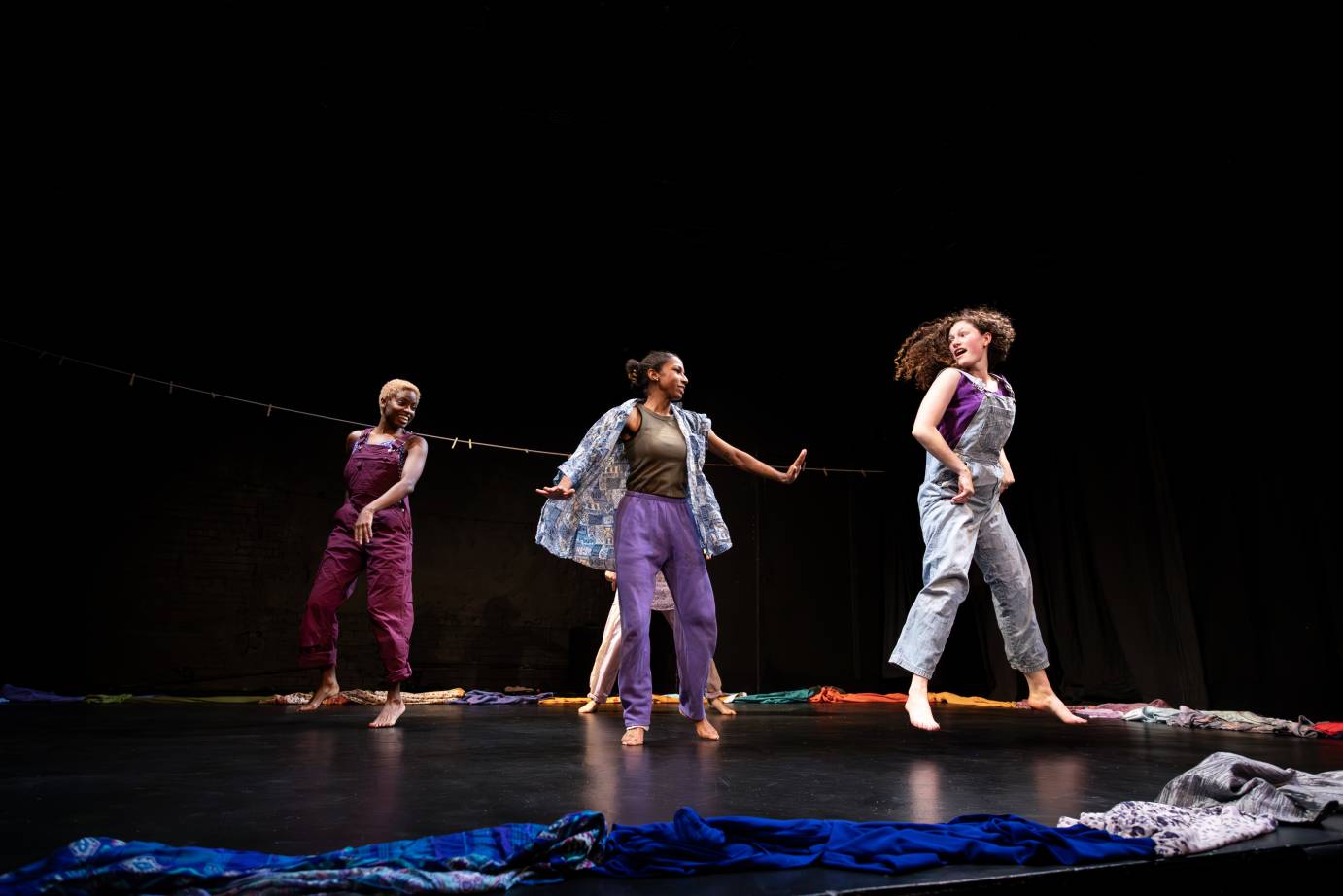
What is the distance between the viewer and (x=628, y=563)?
3145mm

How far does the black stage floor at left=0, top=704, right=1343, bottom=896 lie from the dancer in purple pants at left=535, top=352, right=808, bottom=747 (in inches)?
12.1

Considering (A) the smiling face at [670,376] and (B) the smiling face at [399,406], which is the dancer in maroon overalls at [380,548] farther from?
(A) the smiling face at [670,376]

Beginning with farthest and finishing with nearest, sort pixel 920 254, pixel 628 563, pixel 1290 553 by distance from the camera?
pixel 920 254
pixel 1290 553
pixel 628 563

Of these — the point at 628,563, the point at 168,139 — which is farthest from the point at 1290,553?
the point at 168,139

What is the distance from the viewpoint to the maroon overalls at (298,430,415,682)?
12.9 feet

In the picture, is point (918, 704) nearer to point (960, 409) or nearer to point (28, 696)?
point (960, 409)

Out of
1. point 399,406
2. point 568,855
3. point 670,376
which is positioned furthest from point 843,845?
point 399,406

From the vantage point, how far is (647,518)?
127 inches

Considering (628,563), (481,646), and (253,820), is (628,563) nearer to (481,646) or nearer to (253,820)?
(253,820)

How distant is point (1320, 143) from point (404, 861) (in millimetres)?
4996

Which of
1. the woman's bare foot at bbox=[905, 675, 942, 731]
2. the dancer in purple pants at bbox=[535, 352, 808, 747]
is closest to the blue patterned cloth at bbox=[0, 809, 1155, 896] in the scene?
the dancer in purple pants at bbox=[535, 352, 808, 747]

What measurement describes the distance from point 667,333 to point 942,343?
4.09 meters

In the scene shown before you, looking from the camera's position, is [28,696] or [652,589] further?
[28,696]

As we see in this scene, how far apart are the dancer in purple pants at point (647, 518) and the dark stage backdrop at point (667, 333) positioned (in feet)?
9.24
